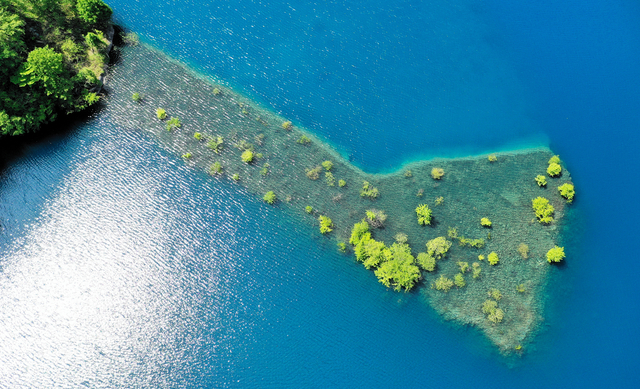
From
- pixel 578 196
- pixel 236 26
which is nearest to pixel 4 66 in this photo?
pixel 236 26

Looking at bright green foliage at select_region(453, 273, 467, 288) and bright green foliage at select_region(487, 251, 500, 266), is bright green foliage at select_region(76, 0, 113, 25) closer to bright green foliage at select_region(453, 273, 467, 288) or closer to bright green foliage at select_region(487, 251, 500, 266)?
bright green foliage at select_region(453, 273, 467, 288)

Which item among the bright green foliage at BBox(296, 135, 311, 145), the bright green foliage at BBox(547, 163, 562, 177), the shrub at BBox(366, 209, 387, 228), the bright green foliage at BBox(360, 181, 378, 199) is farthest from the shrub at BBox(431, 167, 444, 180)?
the bright green foliage at BBox(296, 135, 311, 145)

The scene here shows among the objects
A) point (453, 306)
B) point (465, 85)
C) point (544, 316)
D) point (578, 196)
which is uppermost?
point (465, 85)

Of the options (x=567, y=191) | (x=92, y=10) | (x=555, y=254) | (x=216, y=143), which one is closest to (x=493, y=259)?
(x=555, y=254)

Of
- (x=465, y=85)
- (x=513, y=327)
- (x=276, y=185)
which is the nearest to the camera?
(x=513, y=327)

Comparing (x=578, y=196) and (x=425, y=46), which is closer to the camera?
(x=578, y=196)

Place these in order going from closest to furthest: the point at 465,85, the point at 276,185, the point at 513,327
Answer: the point at 513,327 < the point at 276,185 < the point at 465,85

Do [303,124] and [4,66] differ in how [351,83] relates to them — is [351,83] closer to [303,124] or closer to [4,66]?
[303,124]
